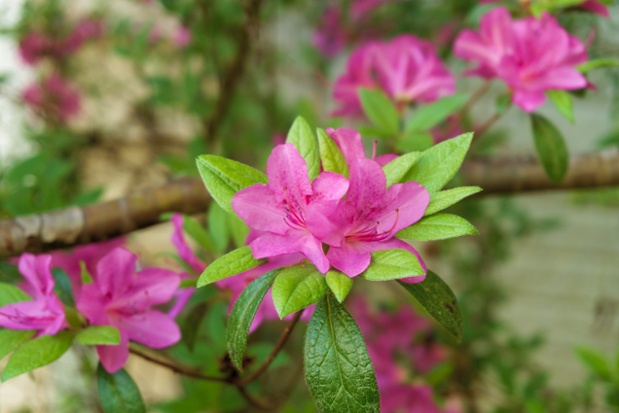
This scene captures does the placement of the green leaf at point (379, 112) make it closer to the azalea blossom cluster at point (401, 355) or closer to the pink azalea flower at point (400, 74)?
the pink azalea flower at point (400, 74)

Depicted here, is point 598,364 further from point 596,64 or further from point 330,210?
point 330,210

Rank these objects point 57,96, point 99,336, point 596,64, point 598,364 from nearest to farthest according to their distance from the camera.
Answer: point 99,336, point 596,64, point 598,364, point 57,96

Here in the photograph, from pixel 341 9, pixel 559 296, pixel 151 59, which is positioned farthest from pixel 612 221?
pixel 151 59

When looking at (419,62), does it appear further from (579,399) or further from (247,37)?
(579,399)

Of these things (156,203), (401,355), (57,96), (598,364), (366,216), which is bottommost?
(401,355)

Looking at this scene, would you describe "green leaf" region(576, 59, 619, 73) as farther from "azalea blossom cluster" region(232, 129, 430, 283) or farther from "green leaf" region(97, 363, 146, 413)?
"green leaf" region(97, 363, 146, 413)

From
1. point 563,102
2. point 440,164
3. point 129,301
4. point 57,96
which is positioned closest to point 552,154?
point 563,102

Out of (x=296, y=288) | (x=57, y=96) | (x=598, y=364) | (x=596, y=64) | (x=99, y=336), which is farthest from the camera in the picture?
(x=57, y=96)
